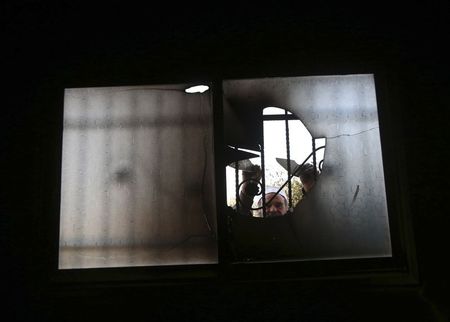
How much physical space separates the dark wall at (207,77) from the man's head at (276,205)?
36cm

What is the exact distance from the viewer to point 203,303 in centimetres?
149

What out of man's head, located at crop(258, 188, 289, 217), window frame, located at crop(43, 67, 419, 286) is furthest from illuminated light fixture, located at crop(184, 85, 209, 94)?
man's head, located at crop(258, 188, 289, 217)

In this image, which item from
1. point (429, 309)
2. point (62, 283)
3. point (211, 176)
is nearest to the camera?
point (429, 309)

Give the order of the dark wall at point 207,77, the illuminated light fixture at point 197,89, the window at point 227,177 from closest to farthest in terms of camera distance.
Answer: the dark wall at point 207,77, the window at point 227,177, the illuminated light fixture at point 197,89

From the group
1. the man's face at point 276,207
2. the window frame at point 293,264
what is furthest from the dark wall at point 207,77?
the man's face at point 276,207

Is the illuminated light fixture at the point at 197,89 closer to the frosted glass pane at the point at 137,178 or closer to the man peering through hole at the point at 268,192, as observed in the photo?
the frosted glass pane at the point at 137,178

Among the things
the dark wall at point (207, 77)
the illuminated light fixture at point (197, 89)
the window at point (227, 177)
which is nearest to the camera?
the dark wall at point (207, 77)

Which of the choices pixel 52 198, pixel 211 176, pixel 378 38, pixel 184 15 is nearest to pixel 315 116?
pixel 378 38

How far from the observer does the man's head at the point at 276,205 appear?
166cm

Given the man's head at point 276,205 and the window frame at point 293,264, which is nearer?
the window frame at point 293,264

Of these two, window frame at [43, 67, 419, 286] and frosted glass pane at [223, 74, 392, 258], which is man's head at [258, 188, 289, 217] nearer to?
frosted glass pane at [223, 74, 392, 258]

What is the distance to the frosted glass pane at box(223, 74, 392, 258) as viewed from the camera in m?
1.62

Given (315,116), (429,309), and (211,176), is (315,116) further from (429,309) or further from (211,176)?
(429,309)

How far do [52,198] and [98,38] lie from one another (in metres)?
0.93
